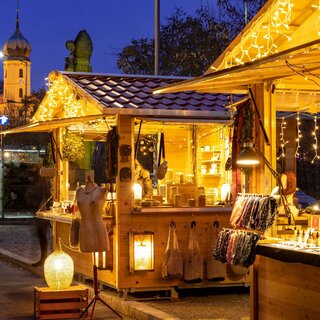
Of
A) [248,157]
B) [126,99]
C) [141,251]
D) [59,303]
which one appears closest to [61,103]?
[126,99]

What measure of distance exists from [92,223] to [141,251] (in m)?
1.36

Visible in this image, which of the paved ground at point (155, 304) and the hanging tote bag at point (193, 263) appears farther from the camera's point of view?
the hanging tote bag at point (193, 263)

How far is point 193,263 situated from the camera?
12859 millimetres

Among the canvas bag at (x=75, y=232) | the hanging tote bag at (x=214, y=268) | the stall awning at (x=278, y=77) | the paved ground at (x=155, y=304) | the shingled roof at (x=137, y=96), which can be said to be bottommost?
the paved ground at (x=155, y=304)

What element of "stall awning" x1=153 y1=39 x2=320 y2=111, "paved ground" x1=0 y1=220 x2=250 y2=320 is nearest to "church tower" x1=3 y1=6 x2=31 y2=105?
"paved ground" x1=0 y1=220 x2=250 y2=320

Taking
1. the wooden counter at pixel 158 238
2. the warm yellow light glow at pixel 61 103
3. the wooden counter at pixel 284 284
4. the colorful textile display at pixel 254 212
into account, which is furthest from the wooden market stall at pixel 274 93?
the warm yellow light glow at pixel 61 103

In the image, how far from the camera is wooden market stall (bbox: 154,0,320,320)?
8.31 m

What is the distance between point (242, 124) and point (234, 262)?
6.03ft

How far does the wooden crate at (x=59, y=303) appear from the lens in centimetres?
1132

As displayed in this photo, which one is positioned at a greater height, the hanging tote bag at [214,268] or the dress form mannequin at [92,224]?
the dress form mannequin at [92,224]

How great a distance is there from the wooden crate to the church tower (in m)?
Answer: 91.5

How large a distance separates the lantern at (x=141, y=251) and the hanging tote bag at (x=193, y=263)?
573 millimetres

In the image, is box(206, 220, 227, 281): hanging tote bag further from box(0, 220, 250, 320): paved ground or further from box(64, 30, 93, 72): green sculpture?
box(64, 30, 93, 72): green sculpture

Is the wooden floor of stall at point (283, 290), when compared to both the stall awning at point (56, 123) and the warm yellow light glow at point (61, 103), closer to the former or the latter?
the stall awning at point (56, 123)
